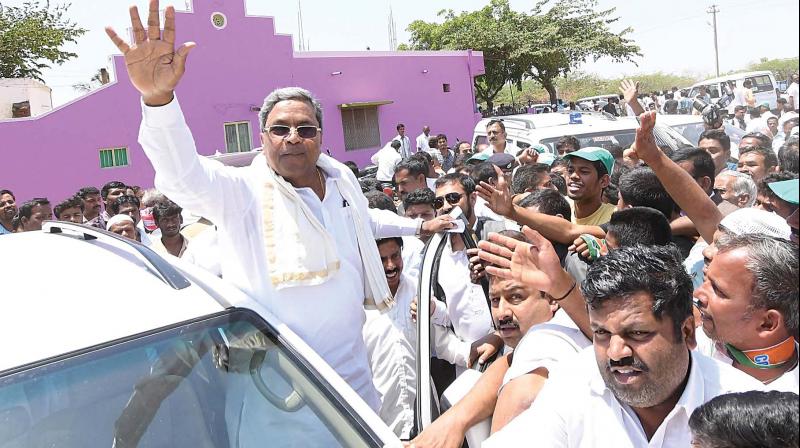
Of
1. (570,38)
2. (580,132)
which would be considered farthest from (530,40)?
(580,132)

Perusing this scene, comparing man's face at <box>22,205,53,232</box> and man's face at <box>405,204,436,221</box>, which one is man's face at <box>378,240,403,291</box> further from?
man's face at <box>22,205,53,232</box>

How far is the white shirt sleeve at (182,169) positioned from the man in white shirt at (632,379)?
126 cm

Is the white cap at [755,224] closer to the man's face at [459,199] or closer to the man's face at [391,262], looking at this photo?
the man's face at [391,262]

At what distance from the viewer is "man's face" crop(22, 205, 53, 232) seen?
6.75 m

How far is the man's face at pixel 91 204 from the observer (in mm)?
7352

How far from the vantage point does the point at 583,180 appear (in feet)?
13.2

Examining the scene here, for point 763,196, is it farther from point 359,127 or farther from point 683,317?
point 359,127

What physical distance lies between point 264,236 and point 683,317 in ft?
4.91

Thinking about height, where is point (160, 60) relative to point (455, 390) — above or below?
above

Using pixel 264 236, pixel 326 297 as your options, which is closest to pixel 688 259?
pixel 326 297

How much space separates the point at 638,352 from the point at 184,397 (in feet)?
4.49

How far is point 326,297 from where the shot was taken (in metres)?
2.53

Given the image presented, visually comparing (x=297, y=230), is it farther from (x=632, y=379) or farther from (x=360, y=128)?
(x=360, y=128)

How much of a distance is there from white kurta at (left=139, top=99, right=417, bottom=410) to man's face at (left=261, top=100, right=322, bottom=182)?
0.08 metres
